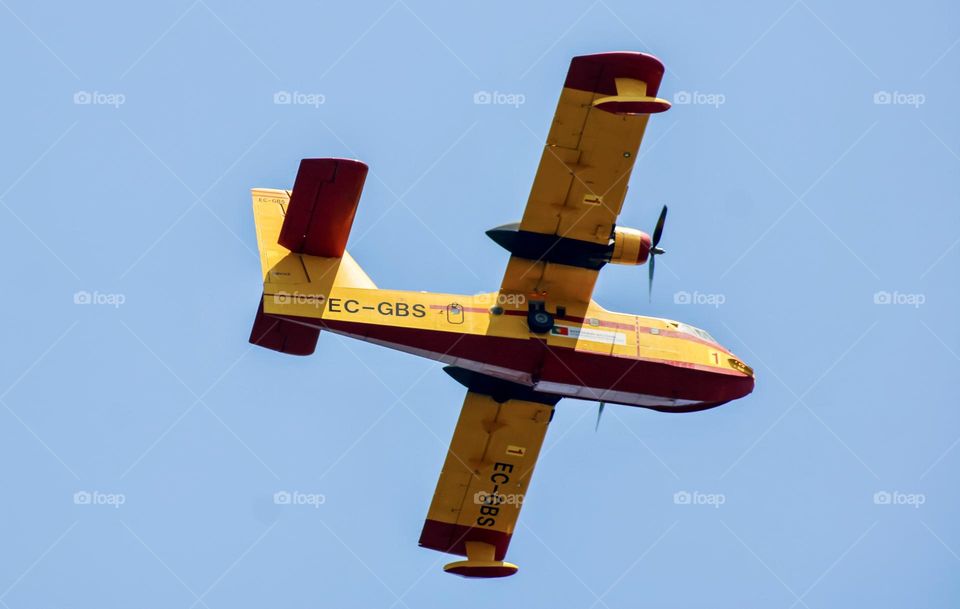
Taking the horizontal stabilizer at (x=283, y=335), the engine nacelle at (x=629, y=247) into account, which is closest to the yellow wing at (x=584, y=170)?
the engine nacelle at (x=629, y=247)

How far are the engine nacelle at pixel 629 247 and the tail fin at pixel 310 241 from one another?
17.7 feet

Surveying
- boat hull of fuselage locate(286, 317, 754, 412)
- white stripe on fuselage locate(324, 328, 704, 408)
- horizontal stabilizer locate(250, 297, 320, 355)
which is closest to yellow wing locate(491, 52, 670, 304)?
boat hull of fuselage locate(286, 317, 754, 412)

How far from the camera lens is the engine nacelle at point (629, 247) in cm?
2897

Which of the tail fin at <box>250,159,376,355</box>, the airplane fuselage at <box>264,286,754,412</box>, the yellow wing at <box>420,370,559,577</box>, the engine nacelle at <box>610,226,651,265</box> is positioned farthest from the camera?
the yellow wing at <box>420,370,559,577</box>

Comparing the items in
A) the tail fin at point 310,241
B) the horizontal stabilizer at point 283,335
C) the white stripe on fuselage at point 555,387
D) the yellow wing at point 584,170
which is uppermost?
the yellow wing at point 584,170

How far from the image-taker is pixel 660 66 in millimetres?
26656

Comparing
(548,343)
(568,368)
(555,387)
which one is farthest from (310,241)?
(555,387)

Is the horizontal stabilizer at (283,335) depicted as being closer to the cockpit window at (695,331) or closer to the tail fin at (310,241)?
the tail fin at (310,241)

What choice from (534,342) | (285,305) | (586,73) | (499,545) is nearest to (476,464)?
(499,545)

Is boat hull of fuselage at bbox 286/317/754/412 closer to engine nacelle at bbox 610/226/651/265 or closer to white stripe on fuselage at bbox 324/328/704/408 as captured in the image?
white stripe on fuselage at bbox 324/328/704/408

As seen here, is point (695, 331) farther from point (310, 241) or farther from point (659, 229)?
point (310, 241)

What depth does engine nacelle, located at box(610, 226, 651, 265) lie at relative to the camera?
28969 mm

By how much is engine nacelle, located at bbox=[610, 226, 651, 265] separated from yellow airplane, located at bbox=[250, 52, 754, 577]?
3 cm

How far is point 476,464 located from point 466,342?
4954 mm
